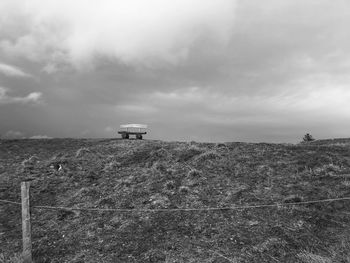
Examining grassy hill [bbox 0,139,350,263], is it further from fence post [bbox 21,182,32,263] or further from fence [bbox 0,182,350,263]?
fence post [bbox 21,182,32,263]

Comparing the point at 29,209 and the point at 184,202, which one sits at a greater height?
the point at 29,209

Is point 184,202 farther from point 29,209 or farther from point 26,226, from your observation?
point 26,226

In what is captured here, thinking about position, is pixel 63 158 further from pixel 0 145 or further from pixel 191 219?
pixel 191 219

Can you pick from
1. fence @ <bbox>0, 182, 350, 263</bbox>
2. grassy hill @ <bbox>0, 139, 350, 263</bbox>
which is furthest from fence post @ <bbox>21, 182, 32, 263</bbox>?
grassy hill @ <bbox>0, 139, 350, 263</bbox>

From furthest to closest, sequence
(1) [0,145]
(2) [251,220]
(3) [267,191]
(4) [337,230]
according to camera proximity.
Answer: (1) [0,145], (3) [267,191], (2) [251,220], (4) [337,230]

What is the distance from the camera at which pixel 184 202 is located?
1195 cm

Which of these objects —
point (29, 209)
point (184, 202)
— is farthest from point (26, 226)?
point (184, 202)

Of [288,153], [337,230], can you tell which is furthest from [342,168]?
[337,230]

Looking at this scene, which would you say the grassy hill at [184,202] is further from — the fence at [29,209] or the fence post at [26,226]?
the fence post at [26,226]

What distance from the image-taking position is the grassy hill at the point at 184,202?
9.41 metres

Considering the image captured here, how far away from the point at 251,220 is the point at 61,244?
18.4ft

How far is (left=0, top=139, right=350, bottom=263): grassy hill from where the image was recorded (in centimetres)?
941

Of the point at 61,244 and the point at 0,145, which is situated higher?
the point at 0,145

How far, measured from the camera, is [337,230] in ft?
32.6
